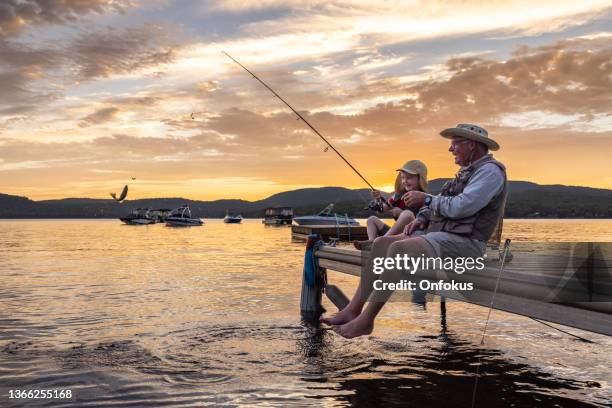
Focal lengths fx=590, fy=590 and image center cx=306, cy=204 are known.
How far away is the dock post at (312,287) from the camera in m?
10.5

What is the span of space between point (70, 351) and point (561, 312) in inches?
256

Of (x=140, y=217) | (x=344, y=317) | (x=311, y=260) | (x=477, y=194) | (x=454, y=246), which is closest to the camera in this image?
(x=477, y=194)

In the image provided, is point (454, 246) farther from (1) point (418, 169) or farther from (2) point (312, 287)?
(2) point (312, 287)

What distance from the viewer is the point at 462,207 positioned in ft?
17.8

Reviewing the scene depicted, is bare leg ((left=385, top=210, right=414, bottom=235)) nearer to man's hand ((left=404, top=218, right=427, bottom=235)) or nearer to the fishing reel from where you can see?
man's hand ((left=404, top=218, right=427, bottom=235))

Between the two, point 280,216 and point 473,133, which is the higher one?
point 473,133

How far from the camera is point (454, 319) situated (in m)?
10.9

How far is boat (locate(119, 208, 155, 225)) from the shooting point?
141 metres

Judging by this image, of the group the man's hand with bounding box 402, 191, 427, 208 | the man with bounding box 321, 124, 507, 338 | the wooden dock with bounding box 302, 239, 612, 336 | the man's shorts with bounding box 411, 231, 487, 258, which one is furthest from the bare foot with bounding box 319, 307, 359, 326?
the man's hand with bounding box 402, 191, 427, 208

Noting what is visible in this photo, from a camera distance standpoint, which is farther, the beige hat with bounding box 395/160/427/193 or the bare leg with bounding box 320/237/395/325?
the beige hat with bounding box 395/160/427/193

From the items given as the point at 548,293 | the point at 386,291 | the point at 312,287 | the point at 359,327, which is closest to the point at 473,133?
the point at 386,291

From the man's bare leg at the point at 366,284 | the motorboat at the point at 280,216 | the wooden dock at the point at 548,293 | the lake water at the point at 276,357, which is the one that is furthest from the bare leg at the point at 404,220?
the motorboat at the point at 280,216

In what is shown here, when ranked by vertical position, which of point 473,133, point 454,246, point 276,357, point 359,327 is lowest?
point 276,357

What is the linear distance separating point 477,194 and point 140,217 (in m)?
146
